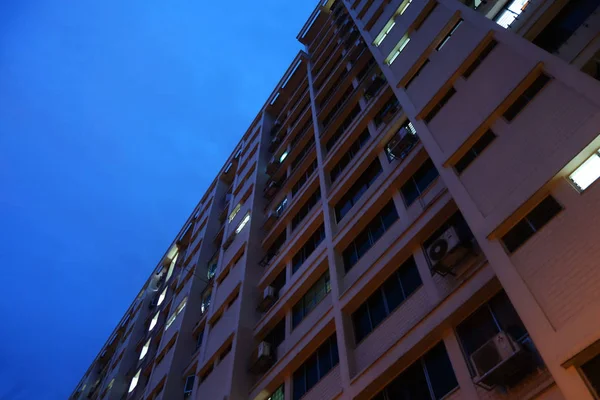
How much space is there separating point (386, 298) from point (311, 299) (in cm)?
405

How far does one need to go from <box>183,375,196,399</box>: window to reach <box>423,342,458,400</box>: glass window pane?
1201cm

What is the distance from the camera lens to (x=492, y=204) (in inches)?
352

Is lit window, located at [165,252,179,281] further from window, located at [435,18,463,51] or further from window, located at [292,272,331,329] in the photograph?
window, located at [435,18,463,51]

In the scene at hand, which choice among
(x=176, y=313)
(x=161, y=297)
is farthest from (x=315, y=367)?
(x=161, y=297)

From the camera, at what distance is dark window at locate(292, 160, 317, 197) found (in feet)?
70.0

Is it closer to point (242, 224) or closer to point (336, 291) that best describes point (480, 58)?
point (336, 291)

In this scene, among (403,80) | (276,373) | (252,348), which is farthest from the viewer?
(252,348)

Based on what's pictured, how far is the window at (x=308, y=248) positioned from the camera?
56.4 ft

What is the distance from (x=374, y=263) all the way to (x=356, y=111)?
31.9 feet

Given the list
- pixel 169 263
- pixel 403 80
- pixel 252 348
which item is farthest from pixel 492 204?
pixel 169 263

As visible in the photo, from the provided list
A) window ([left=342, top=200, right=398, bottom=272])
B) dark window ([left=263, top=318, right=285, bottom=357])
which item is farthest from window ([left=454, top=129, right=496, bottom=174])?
dark window ([left=263, top=318, right=285, bottom=357])

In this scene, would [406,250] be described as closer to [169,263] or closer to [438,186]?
[438,186]

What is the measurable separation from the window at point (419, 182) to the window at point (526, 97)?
3.12 m

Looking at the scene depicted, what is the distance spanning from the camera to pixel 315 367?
13180 mm
